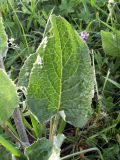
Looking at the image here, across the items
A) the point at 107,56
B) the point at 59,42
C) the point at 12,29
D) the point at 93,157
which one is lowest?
the point at 93,157

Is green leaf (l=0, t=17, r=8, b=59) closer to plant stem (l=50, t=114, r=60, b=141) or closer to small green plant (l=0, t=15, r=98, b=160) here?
small green plant (l=0, t=15, r=98, b=160)

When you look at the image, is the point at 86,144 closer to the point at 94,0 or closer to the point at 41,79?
the point at 41,79

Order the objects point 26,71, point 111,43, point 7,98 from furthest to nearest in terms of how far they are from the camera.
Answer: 1. point 111,43
2. point 26,71
3. point 7,98

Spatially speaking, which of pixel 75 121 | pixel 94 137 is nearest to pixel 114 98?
pixel 94 137

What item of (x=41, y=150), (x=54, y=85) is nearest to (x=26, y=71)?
(x=54, y=85)

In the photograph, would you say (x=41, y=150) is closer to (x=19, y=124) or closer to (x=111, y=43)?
(x=19, y=124)

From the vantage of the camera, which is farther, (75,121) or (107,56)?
(107,56)

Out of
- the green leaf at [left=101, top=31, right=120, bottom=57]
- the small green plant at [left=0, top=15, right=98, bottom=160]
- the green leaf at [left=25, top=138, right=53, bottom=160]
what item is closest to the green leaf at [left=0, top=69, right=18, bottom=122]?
the small green plant at [left=0, top=15, right=98, bottom=160]
